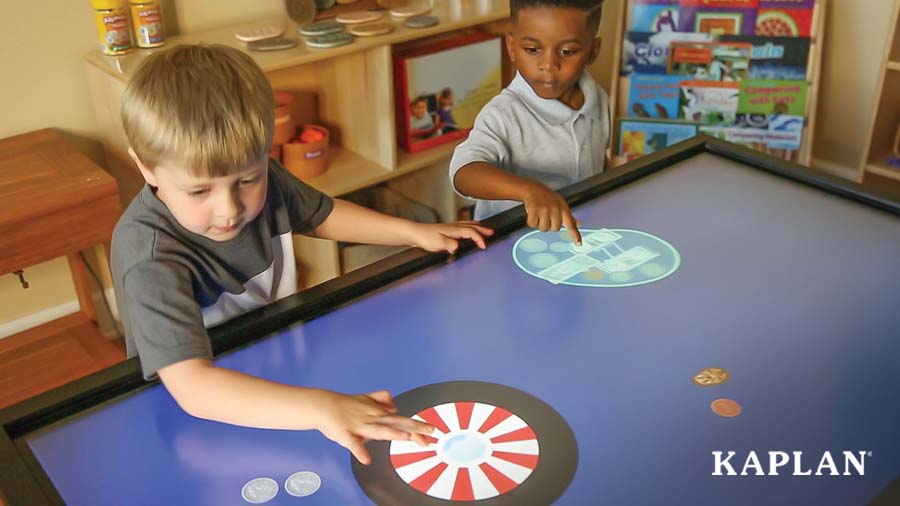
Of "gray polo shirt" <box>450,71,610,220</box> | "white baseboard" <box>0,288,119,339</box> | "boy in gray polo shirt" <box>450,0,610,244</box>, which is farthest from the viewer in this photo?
"white baseboard" <box>0,288,119,339</box>

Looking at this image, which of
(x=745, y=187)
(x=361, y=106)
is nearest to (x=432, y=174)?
(x=361, y=106)

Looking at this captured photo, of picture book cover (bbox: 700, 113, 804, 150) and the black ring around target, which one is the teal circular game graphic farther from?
picture book cover (bbox: 700, 113, 804, 150)

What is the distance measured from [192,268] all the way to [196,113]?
0.66ft

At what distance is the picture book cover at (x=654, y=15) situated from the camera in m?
2.85

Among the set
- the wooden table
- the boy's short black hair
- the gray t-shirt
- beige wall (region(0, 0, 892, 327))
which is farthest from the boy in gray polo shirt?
beige wall (region(0, 0, 892, 327))

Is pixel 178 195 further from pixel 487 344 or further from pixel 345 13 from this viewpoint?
pixel 345 13

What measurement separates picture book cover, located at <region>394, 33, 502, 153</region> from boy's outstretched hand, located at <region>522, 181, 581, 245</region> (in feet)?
3.98

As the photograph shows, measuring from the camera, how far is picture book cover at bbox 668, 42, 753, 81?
2818mm

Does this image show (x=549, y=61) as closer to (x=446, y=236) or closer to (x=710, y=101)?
(x=446, y=236)

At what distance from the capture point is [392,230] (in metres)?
1.28

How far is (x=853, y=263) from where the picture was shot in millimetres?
1212

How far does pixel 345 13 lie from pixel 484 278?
1.46 m

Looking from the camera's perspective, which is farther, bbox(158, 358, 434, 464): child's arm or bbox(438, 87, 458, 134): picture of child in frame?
bbox(438, 87, 458, 134): picture of child in frame

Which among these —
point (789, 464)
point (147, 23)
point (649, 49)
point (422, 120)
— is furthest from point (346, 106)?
point (789, 464)
